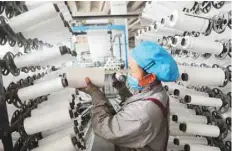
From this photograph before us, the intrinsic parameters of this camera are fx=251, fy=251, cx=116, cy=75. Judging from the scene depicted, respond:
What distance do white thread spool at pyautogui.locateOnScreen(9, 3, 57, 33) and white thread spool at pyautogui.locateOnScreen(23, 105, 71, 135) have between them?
0.44 metres

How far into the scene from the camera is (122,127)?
1139 mm

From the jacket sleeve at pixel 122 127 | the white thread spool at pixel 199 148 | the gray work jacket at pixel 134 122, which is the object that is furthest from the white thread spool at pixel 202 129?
the jacket sleeve at pixel 122 127

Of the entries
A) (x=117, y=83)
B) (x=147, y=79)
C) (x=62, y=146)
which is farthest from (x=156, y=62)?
(x=62, y=146)

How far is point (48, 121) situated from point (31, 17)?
0.50 m

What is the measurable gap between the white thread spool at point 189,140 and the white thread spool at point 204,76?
1.92ft

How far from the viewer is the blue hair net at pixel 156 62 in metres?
1.19

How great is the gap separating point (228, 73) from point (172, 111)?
2.43 feet

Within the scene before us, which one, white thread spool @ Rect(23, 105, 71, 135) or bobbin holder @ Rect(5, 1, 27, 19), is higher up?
bobbin holder @ Rect(5, 1, 27, 19)

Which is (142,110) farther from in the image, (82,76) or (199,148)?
(199,148)

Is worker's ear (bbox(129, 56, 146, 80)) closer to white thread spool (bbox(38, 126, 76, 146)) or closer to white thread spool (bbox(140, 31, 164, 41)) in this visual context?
white thread spool (bbox(38, 126, 76, 146))

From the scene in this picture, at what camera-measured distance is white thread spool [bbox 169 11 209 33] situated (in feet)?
4.44

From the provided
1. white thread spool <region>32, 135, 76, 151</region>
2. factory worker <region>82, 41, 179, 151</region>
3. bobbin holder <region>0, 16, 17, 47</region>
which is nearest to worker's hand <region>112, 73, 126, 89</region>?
factory worker <region>82, 41, 179, 151</region>

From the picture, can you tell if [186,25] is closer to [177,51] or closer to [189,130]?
[189,130]

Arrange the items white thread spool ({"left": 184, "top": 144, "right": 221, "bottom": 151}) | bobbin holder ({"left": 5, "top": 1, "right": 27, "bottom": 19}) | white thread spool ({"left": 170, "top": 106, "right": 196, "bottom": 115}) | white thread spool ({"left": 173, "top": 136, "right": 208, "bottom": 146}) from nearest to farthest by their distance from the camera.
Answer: bobbin holder ({"left": 5, "top": 1, "right": 27, "bottom": 19}), white thread spool ({"left": 184, "top": 144, "right": 221, "bottom": 151}), white thread spool ({"left": 173, "top": 136, "right": 208, "bottom": 146}), white thread spool ({"left": 170, "top": 106, "right": 196, "bottom": 115})
